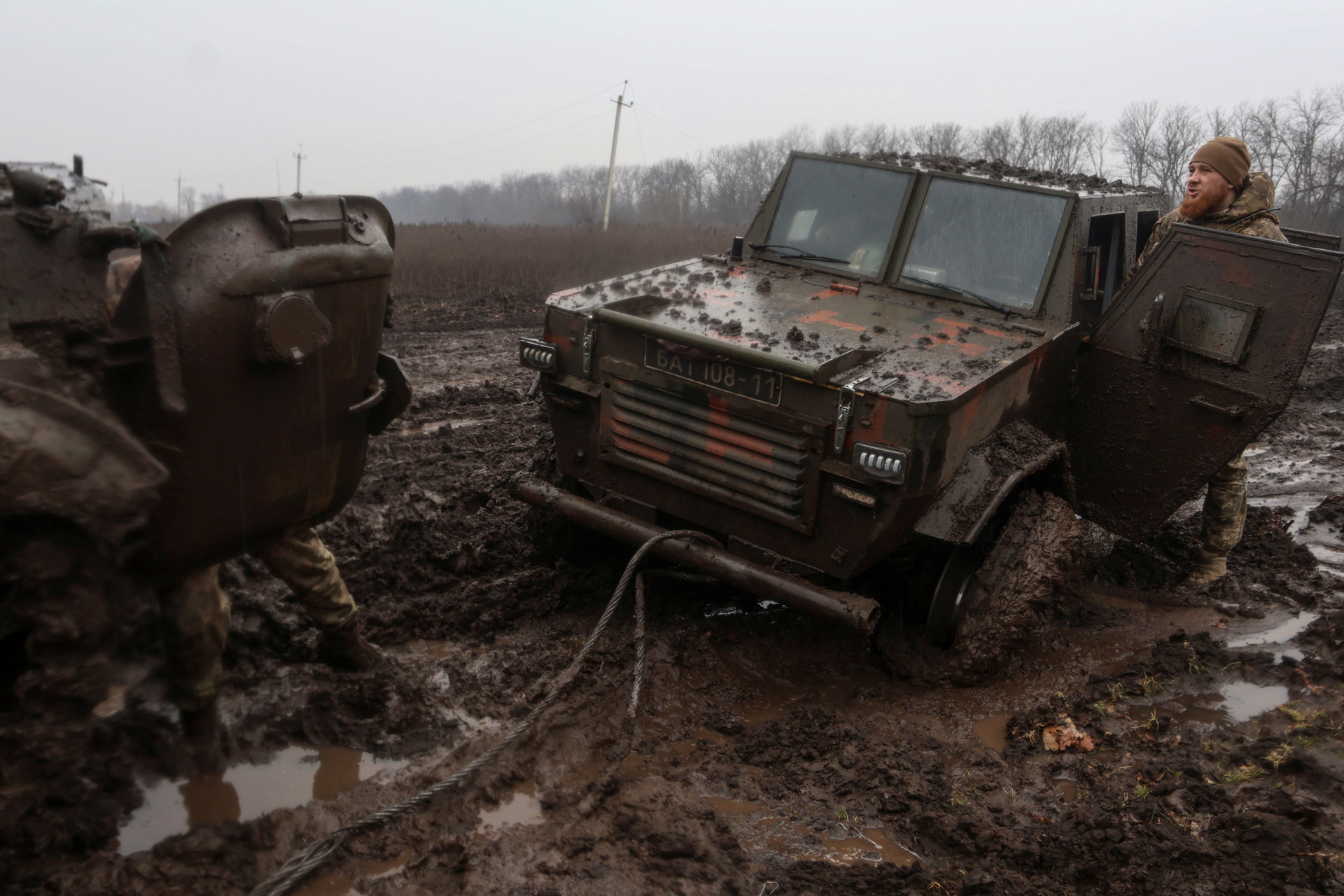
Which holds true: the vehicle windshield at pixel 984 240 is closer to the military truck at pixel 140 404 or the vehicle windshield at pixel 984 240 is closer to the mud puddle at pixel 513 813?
the military truck at pixel 140 404

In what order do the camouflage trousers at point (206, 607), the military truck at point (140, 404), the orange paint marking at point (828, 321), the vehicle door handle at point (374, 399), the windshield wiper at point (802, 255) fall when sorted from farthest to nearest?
the windshield wiper at point (802, 255) < the orange paint marking at point (828, 321) < the vehicle door handle at point (374, 399) < the camouflage trousers at point (206, 607) < the military truck at point (140, 404)

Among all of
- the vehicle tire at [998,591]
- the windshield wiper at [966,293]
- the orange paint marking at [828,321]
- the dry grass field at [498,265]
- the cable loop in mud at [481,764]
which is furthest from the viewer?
the dry grass field at [498,265]

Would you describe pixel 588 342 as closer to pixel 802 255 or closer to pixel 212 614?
pixel 802 255

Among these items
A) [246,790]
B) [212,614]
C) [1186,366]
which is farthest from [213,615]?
[1186,366]

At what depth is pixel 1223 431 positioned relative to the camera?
4750 mm

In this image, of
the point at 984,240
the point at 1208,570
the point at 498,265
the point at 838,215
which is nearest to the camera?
the point at 984,240

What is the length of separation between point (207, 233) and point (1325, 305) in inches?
181

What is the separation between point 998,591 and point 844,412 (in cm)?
108

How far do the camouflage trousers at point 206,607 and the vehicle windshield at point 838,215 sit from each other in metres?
3.00

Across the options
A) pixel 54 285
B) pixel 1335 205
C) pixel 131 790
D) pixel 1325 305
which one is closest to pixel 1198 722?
pixel 1325 305

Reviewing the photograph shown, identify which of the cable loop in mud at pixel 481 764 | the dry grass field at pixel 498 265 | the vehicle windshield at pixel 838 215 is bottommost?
the dry grass field at pixel 498 265

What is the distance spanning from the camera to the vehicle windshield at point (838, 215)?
17.2 feet

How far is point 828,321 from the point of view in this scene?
14.8 feet

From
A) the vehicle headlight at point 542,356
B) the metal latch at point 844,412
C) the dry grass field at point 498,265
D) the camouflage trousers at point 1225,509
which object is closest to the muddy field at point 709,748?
the camouflage trousers at point 1225,509
